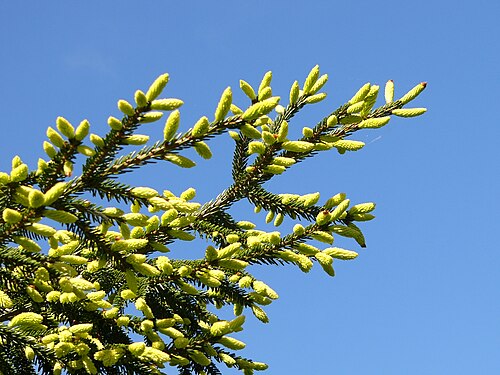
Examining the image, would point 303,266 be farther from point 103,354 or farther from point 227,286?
point 103,354

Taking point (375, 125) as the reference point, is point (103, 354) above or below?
below

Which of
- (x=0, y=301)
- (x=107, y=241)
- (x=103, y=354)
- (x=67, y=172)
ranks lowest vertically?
(x=103, y=354)

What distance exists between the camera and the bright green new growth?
2756 mm

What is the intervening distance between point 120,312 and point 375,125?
1.90m

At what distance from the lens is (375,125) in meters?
3.59

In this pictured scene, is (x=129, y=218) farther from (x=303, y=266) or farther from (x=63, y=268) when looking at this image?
(x=303, y=266)

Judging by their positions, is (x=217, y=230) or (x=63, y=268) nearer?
(x=63, y=268)

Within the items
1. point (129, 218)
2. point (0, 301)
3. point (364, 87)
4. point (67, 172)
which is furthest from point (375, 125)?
point (0, 301)

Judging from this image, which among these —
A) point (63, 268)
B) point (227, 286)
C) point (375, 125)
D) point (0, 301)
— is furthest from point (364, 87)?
point (0, 301)

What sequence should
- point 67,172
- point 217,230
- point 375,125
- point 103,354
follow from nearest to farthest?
1. point 67,172
2. point 103,354
3. point 375,125
4. point 217,230

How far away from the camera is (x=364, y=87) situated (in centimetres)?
359

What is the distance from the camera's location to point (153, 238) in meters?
3.32

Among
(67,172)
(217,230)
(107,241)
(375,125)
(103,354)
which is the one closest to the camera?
(67,172)

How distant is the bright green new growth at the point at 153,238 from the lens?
2756mm
